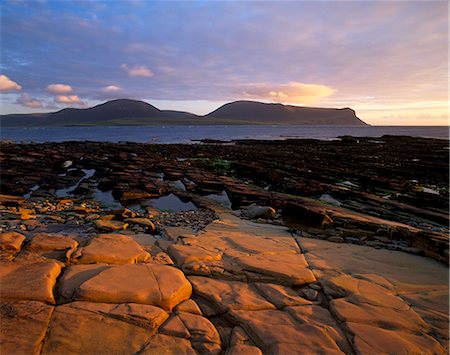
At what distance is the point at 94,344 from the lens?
3373mm

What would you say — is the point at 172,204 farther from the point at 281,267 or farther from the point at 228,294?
the point at 228,294

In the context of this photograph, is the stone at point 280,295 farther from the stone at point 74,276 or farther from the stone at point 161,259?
the stone at point 74,276

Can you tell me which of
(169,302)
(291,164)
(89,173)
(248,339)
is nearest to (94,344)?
(169,302)

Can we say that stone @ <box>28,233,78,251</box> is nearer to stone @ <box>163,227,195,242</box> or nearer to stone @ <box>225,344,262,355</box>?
stone @ <box>163,227,195,242</box>

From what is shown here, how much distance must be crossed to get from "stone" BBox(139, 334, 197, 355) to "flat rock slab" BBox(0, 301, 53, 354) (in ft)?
4.02

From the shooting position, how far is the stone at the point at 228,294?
4.44m

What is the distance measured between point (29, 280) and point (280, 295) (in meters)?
3.98

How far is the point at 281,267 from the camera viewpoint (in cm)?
573

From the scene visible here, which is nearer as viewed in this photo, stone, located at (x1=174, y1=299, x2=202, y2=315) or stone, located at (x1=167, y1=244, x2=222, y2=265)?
stone, located at (x1=174, y1=299, x2=202, y2=315)

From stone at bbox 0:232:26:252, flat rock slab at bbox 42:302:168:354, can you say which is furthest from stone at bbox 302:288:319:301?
stone at bbox 0:232:26:252

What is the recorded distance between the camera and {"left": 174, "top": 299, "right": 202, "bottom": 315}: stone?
427 centimetres

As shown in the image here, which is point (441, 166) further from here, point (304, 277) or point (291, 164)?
point (304, 277)

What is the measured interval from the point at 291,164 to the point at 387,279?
1992 cm

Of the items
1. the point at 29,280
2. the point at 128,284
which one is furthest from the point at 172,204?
the point at 29,280
